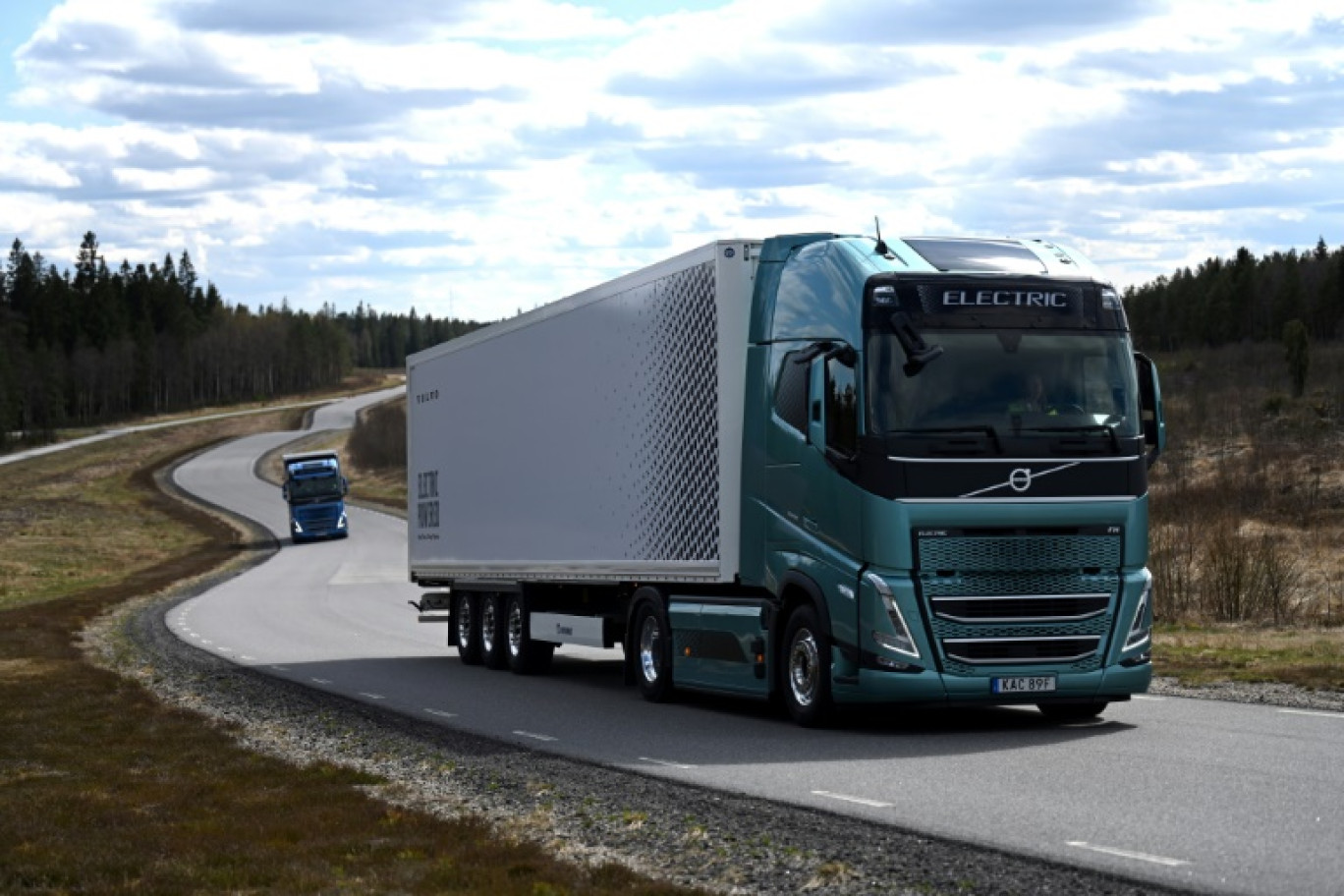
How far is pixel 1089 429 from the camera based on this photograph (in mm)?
14812

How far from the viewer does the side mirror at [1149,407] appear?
49.5ft

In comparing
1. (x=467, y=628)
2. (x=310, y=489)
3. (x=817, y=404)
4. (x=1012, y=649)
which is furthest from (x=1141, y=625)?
(x=310, y=489)

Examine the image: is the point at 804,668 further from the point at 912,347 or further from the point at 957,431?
the point at 912,347

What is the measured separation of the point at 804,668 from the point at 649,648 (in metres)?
3.37

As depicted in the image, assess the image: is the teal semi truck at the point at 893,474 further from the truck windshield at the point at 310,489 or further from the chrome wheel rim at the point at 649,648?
the truck windshield at the point at 310,489

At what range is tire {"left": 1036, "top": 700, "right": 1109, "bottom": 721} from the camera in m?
15.9

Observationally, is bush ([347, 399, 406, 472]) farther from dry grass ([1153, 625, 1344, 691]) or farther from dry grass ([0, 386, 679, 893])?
dry grass ([1153, 625, 1344, 691])

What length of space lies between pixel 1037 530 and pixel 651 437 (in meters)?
4.90

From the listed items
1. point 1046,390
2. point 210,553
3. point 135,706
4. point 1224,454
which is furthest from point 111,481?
point 1046,390

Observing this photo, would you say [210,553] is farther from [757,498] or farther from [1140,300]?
[1140,300]

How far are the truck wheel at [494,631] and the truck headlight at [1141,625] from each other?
1059 centimetres

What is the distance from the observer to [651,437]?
60.2ft

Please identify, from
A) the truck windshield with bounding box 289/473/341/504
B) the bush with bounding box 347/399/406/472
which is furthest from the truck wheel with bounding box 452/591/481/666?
the bush with bounding box 347/399/406/472

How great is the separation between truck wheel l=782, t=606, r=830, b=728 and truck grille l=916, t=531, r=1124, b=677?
1103 mm
